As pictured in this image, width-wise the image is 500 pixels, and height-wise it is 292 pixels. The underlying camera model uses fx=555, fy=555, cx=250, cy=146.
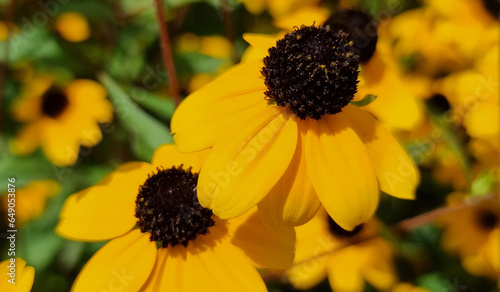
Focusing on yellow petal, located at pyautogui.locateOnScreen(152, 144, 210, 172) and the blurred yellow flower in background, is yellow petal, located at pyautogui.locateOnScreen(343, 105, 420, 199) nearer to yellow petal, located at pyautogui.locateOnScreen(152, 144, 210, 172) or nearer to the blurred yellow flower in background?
yellow petal, located at pyautogui.locateOnScreen(152, 144, 210, 172)

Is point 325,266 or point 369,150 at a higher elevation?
point 369,150

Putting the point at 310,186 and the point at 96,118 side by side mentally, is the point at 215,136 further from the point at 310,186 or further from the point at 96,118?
the point at 96,118

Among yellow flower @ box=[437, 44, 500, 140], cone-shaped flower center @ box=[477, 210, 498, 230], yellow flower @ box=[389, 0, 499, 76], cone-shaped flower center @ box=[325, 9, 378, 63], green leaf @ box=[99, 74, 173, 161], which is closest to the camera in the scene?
green leaf @ box=[99, 74, 173, 161]

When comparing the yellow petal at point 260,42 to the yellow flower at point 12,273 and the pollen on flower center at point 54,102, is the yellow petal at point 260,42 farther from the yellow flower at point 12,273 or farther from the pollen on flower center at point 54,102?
the pollen on flower center at point 54,102

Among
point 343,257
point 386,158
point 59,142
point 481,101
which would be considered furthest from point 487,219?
point 59,142

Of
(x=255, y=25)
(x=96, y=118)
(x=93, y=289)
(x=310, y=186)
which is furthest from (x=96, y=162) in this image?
(x=310, y=186)

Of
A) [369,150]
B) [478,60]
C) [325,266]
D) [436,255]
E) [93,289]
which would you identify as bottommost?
[436,255]

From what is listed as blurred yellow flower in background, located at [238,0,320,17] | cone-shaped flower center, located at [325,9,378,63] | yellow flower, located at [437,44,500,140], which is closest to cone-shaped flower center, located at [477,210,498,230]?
yellow flower, located at [437,44,500,140]
